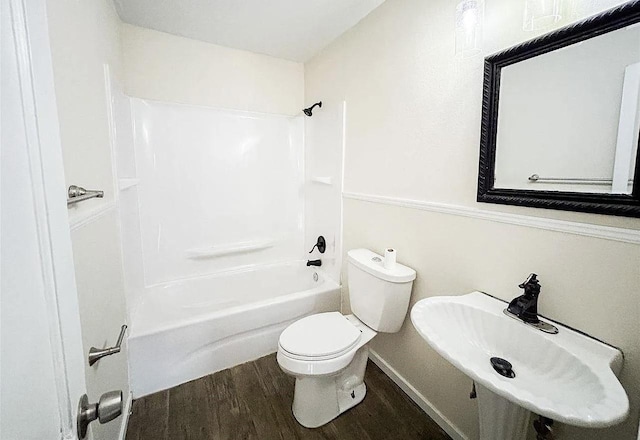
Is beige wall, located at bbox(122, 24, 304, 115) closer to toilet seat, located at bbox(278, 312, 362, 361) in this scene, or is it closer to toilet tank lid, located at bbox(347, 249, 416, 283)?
toilet tank lid, located at bbox(347, 249, 416, 283)

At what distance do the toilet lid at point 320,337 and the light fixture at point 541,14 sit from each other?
152 cm

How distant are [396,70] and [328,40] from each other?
0.83 m

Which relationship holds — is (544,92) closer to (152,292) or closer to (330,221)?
(330,221)

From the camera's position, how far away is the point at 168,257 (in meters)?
2.31

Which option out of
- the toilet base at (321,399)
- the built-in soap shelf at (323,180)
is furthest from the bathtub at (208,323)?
the built-in soap shelf at (323,180)

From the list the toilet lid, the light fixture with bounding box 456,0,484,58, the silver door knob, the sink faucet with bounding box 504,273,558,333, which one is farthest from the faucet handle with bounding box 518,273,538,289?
the silver door knob

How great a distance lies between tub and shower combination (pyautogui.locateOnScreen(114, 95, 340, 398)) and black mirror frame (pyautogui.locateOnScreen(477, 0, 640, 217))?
4.17 ft

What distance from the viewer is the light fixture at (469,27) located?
1.15 meters

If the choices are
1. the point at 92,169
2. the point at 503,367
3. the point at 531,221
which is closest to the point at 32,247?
the point at 92,169

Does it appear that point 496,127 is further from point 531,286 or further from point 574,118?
point 531,286

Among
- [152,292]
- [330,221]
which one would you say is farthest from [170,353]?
[330,221]

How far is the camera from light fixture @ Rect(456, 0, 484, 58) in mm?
1147

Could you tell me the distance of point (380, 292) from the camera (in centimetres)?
155

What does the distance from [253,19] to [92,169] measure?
142 cm
